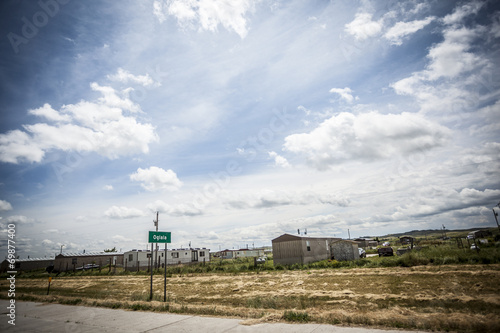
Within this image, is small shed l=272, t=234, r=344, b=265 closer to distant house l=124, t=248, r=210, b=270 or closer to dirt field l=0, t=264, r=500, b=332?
distant house l=124, t=248, r=210, b=270

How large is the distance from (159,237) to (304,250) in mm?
26359

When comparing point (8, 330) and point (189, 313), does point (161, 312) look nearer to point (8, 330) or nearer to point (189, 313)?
point (189, 313)

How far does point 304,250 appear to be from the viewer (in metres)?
36.1

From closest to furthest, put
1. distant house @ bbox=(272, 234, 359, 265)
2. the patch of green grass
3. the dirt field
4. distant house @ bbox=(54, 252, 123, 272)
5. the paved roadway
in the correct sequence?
the dirt field → the paved roadway → the patch of green grass → distant house @ bbox=(272, 234, 359, 265) → distant house @ bbox=(54, 252, 123, 272)

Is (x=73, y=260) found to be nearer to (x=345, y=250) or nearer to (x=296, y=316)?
(x=345, y=250)

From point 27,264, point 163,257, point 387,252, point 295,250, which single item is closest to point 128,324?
point 295,250

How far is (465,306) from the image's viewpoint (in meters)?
9.84

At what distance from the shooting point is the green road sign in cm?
1405

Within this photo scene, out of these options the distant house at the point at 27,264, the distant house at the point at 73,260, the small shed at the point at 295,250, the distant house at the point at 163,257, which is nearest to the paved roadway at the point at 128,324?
the small shed at the point at 295,250

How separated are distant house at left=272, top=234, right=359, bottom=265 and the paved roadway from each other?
27.7 m

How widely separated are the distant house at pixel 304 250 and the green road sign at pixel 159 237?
25.0 metres

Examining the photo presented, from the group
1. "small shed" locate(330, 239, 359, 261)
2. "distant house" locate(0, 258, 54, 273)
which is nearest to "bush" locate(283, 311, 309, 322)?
"small shed" locate(330, 239, 359, 261)

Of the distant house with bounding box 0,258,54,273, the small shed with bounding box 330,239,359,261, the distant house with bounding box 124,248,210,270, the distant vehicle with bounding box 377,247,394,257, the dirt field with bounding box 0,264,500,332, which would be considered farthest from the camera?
the distant house with bounding box 0,258,54,273

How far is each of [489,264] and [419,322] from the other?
18.9 meters
